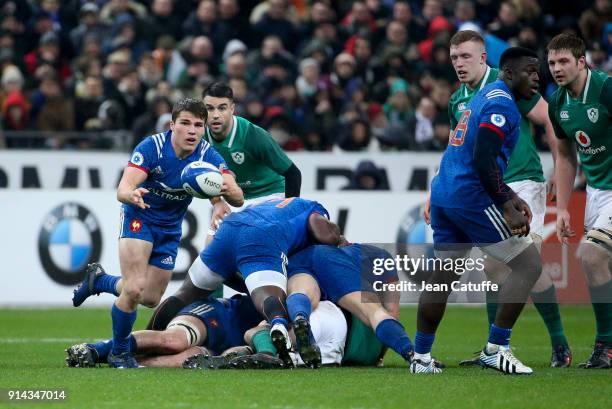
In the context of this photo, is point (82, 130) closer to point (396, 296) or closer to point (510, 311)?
point (396, 296)

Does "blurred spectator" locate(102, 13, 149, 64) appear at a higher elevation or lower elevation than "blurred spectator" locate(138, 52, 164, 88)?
higher

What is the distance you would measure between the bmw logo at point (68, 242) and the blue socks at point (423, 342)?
23.2ft

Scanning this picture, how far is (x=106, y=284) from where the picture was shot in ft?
32.8

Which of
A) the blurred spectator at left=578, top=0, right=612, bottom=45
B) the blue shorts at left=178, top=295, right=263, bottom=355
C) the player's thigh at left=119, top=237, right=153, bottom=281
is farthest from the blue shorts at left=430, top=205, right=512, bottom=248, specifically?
the blurred spectator at left=578, top=0, right=612, bottom=45

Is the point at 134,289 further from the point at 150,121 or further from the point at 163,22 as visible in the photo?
the point at 163,22

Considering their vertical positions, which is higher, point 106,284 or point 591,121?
point 591,121

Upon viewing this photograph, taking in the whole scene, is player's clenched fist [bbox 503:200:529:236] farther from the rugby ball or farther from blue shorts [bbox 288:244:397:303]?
the rugby ball

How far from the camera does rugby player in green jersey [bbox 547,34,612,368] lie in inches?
354

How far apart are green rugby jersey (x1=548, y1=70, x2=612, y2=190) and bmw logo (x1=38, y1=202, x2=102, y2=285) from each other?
7.01m

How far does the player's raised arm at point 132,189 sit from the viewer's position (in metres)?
8.72

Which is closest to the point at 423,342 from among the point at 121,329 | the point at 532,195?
the point at 532,195

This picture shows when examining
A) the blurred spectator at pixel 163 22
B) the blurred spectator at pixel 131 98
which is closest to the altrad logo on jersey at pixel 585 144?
the blurred spectator at pixel 131 98

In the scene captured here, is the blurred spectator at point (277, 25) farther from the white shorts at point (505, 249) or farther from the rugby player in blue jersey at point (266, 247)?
the white shorts at point (505, 249)

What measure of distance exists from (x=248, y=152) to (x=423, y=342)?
3219 millimetres
